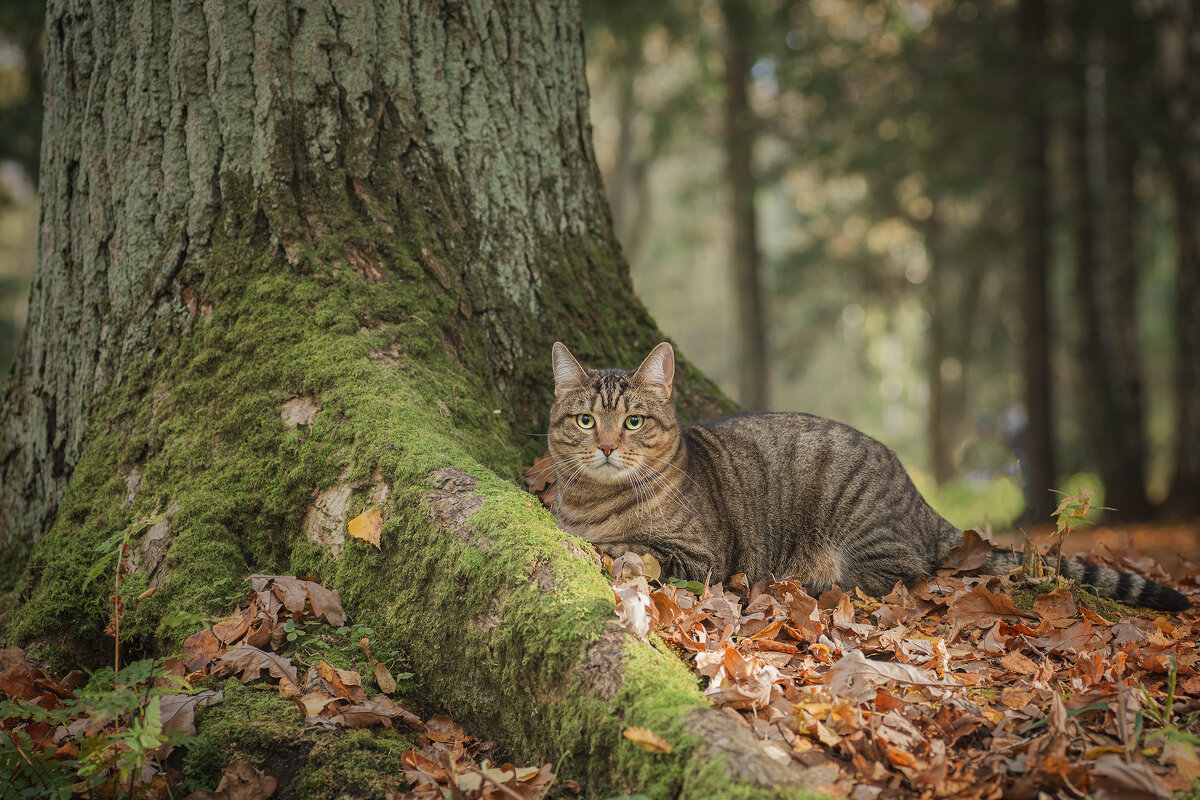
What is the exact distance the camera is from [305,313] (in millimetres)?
3975

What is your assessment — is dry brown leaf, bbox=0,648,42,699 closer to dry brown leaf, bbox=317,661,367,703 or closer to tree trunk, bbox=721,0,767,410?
dry brown leaf, bbox=317,661,367,703

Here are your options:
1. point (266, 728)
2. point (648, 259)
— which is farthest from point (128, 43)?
point (648, 259)

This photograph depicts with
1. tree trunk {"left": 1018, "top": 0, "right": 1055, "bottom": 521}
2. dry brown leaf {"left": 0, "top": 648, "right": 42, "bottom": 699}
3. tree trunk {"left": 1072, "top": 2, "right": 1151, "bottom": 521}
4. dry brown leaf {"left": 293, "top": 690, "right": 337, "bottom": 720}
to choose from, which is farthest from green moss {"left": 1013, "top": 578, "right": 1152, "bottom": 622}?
tree trunk {"left": 1072, "top": 2, "right": 1151, "bottom": 521}

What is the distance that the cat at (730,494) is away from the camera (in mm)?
4223

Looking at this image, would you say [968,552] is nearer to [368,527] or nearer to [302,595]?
[368,527]

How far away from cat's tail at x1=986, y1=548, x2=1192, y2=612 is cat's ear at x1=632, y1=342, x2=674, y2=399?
91.6 inches

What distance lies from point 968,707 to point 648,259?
25.7 meters

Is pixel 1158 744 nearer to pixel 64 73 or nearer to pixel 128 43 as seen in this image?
pixel 128 43

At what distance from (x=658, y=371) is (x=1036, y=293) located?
8.69 m

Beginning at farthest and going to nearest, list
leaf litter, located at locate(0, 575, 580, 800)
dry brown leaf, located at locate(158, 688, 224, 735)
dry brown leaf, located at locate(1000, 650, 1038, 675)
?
dry brown leaf, located at locate(1000, 650, 1038, 675)
dry brown leaf, located at locate(158, 688, 224, 735)
leaf litter, located at locate(0, 575, 580, 800)

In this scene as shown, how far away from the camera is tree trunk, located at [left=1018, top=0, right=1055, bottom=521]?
10.6 m

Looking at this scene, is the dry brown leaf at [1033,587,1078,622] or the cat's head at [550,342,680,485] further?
the cat's head at [550,342,680,485]

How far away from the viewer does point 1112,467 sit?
10984 mm

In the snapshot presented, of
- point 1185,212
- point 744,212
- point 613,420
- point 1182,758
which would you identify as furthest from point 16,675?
point 1185,212
